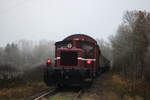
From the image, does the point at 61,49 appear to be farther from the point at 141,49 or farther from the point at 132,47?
the point at 132,47

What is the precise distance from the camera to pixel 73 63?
1029cm

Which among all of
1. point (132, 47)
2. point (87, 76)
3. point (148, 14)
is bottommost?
point (87, 76)

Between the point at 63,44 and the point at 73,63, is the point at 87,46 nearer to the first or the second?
the point at 63,44

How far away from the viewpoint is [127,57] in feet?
79.3

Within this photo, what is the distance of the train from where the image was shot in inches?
369

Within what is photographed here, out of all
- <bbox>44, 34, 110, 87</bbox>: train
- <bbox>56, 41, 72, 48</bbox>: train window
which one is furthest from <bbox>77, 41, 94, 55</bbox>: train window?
<bbox>56, 41, 72, 48</bbox>: train window

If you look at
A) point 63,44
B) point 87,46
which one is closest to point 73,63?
point 63,44

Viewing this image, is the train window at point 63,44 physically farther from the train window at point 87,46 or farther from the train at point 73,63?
the train window at point 87,46

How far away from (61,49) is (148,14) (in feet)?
41.6

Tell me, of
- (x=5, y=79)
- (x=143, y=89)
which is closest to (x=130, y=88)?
(x=143, y=89)

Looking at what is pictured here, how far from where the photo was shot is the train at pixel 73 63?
9.37 m

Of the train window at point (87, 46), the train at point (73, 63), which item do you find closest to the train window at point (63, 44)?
the train at point (73, 63)

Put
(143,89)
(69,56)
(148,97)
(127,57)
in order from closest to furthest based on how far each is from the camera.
Answer: 1. (148,97)
2. (143,89)
3. (69,56)
4. (127,57)

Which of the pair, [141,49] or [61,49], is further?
[141,49]
